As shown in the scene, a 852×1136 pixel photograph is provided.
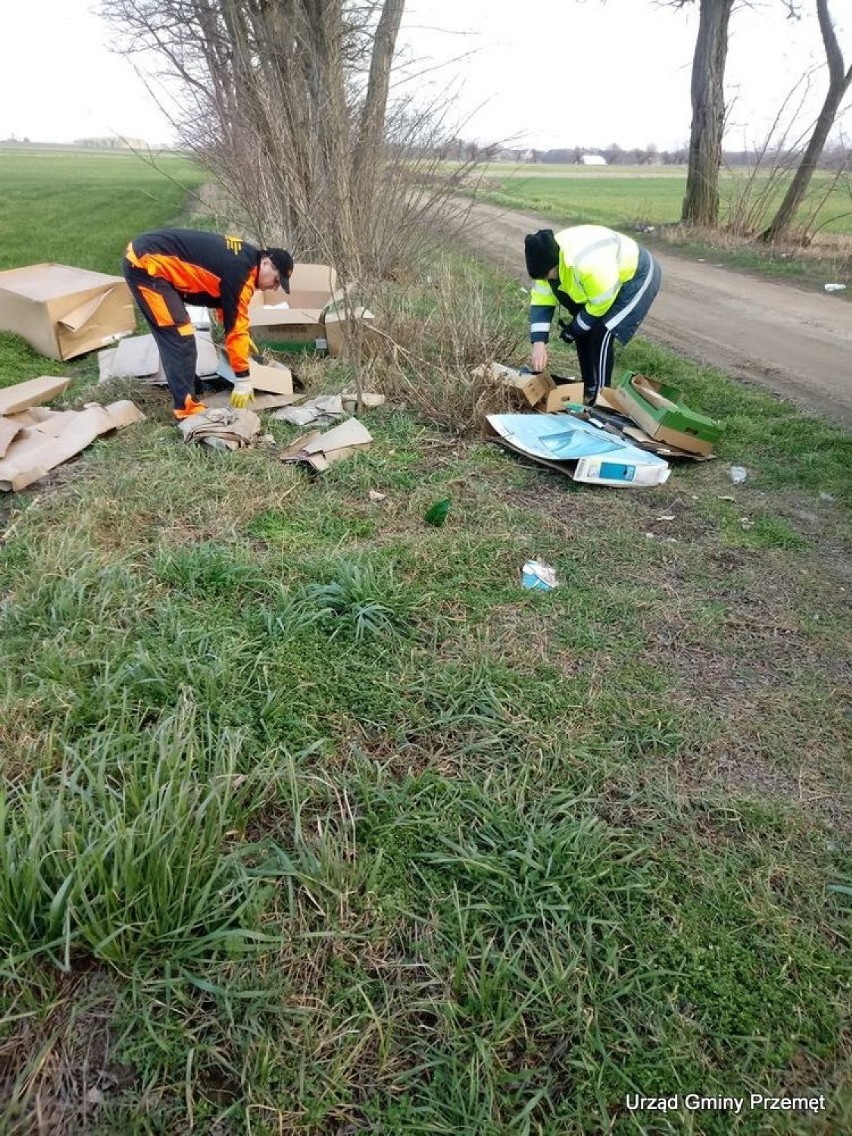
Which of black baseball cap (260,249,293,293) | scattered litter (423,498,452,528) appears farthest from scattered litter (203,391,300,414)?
scattered litter (423,498,452,528)

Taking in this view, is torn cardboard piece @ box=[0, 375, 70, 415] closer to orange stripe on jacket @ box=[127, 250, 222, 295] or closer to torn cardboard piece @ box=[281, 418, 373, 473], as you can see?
orange stripe on jacket @ box=[127, 250, 222, 295]

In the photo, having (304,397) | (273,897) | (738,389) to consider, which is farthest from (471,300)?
(273,897)

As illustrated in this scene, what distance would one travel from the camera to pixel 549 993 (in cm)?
158

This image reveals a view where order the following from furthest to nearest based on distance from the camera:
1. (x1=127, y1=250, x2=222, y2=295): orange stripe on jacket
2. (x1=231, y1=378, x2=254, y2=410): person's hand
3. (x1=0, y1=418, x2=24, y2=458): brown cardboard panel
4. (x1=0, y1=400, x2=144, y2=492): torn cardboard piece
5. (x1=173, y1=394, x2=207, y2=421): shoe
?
(x1=231, y1=378, x2=254, y2=410): person's hand, (x1=173, y1=394, x2=207, y2=421): shoe, (x1=127, y1=250, x2=222, y2=295): orange stripe on jacket, (x1=0, y1=418, x2=24, y2=458): brown cardboard panel, (x1=0, y1=400, x2=144, y2=492): torn cardboard piece

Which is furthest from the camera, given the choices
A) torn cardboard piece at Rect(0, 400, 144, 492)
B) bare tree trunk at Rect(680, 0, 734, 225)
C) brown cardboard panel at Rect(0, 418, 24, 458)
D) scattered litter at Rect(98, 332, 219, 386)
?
bare tree trunk at Rect(680, 0, 734, 225)

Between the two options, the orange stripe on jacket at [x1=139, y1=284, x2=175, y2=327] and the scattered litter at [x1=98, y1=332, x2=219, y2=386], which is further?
the scattered litter at [x1=98, y1=332, x2=219, y2=386]

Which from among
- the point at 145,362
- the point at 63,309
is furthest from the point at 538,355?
the point at 63,309

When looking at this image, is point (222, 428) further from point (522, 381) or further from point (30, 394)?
point (522, 381)

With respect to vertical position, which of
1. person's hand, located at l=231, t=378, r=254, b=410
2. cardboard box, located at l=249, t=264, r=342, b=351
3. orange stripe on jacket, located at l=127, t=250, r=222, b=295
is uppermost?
orange stripe on jacket, located at l=127, t=250, r=222, b=295

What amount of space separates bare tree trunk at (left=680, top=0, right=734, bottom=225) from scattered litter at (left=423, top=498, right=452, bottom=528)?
13.7 metres

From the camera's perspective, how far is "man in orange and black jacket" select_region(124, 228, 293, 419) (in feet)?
14.6

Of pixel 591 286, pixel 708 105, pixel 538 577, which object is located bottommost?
pixel 538 577

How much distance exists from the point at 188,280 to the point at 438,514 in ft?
8.16

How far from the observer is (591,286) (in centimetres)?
453
